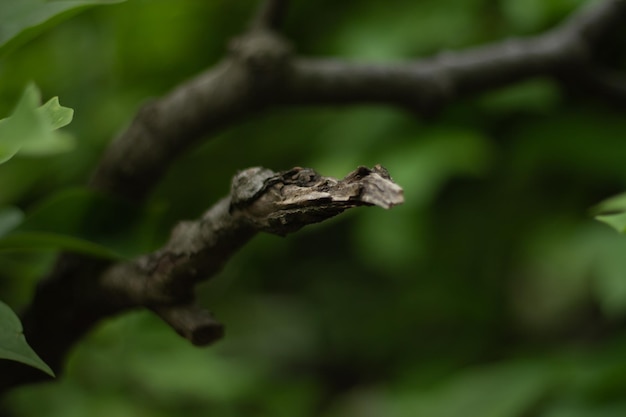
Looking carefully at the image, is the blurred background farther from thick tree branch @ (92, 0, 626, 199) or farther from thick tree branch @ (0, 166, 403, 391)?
thick tree branch @ (0, 166, 403, 391)

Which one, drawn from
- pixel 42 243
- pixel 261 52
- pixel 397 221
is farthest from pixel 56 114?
pixel 397 221

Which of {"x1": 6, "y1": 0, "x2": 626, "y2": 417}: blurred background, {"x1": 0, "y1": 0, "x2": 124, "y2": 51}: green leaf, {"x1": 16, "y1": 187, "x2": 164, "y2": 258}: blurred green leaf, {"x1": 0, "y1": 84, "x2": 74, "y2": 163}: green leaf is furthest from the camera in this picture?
{"x1": 6, "y1": 0, "x2": 626, "y2": 417}: blurred background

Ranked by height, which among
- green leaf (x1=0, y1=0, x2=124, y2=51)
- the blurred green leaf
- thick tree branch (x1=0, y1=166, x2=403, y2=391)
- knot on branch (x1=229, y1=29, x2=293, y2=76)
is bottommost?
thick tree branch (x1=0, y1=166, x2=403, y2=391)

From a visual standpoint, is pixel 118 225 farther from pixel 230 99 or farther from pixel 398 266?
pixel 398 266

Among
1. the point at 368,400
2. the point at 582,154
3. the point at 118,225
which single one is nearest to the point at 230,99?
the point at 118,225

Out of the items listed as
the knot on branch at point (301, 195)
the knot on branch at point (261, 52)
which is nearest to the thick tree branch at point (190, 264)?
the knot on branch at point (301, 195)

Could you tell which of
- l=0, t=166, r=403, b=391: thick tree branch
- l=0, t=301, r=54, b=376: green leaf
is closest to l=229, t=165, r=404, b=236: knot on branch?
l=0, t=166, r=403, b=391: thick tree branch

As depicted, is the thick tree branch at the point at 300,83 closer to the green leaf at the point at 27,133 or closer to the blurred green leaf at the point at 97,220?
the blurred green leaf at the point at 97,220
